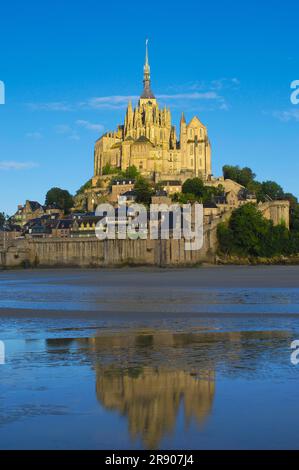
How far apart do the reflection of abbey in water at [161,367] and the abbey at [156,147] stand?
328ft

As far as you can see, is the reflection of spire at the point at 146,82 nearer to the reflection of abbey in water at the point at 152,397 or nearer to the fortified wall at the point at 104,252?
the fortified wall at the point at 104,252

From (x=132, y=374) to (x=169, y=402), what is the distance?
2.25 meters

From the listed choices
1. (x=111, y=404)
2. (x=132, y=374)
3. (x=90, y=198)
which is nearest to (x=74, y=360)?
(x=132, y=374)

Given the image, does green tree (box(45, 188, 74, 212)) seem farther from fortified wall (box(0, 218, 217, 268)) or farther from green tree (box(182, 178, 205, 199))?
fortified wall (box(0, 218, 217, 268))

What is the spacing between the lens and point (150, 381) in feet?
41.8

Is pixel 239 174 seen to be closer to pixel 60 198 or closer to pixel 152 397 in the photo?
pixel 60 198

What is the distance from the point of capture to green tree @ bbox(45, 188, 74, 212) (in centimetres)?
12144

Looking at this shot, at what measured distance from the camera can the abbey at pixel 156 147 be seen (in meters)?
124

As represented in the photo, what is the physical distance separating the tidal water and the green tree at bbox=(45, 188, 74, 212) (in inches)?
3801

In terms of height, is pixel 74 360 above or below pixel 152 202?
below

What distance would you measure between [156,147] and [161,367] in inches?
4461

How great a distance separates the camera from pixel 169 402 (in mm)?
11266

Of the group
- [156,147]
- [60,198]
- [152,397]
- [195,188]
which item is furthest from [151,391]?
[156,147]
